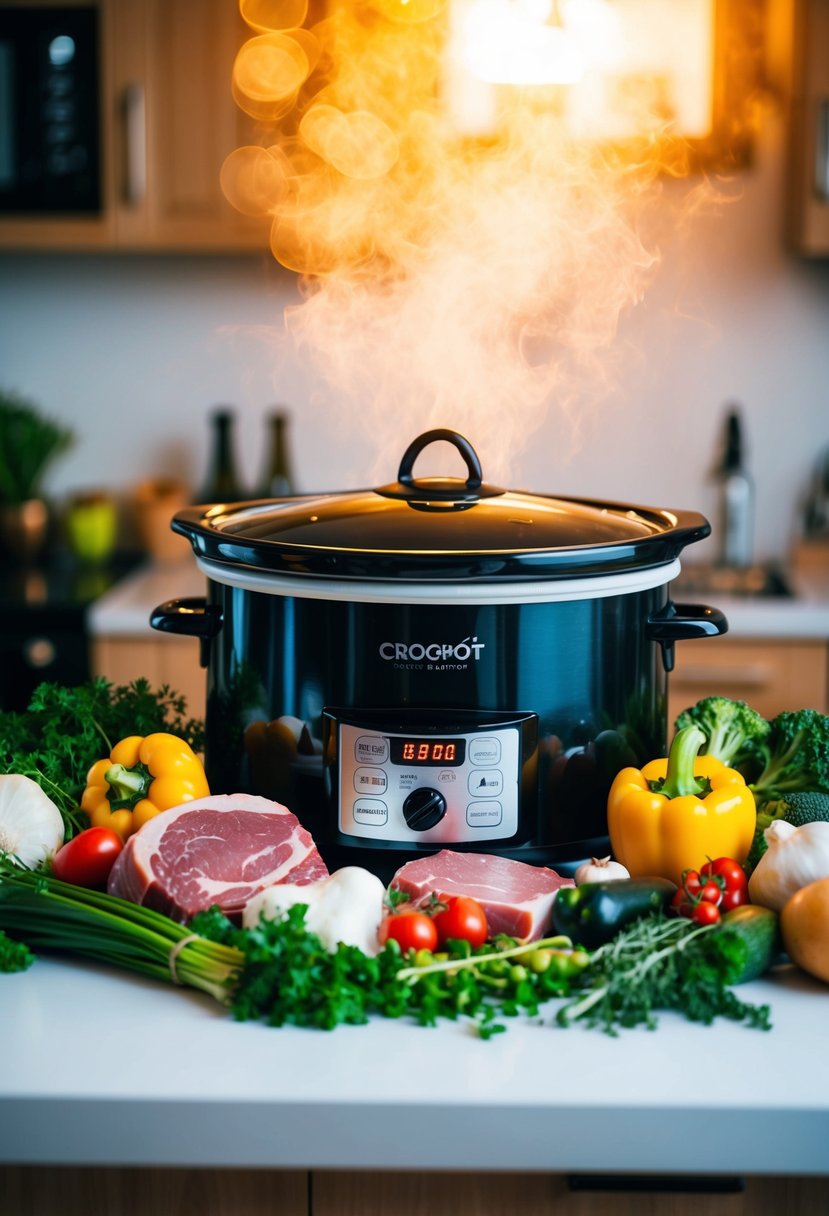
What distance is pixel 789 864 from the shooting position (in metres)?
1.11

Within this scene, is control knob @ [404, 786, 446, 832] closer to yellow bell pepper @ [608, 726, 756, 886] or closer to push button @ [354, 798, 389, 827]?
push button @ [354, 798, 389, 827]

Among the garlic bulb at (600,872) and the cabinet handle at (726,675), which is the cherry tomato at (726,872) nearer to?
the garlic bulb at (600,872)

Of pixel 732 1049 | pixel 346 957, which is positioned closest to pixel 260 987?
pixel 346 957

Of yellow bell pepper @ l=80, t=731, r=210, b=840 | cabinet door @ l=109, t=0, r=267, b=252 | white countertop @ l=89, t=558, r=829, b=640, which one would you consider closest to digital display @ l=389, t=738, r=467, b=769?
yellow bell pepper @ l=80, t=731, r=210, b=840

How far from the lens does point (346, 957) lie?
1003 mm

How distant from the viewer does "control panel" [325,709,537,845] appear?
1.21 meters

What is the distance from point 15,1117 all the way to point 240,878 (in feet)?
0.90

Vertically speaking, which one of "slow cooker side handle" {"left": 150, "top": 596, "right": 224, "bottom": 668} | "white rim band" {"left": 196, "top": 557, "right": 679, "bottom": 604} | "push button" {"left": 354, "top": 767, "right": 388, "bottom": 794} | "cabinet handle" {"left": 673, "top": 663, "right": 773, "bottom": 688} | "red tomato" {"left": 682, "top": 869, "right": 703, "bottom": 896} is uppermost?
"white rim band" {"left": 196, "top": 557, "right": 679, "bottom": 604}

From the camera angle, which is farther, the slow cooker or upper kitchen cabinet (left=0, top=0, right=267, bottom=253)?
upper kitchen cabinet (left=0, top=0, right=267, bottom=253)

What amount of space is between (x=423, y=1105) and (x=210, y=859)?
0.32 meters

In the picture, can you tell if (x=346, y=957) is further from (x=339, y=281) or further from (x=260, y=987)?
(x=339, y=281)

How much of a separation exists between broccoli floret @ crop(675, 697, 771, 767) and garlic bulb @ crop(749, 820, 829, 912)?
223mm

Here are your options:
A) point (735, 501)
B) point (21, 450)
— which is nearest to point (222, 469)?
point (21, 450)

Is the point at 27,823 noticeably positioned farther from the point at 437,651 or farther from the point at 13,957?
the point at 437,651
